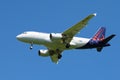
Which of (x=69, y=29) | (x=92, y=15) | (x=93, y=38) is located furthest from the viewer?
(x=93, y=38)

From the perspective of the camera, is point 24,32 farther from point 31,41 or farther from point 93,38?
point 93,38

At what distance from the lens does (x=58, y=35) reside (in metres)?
113

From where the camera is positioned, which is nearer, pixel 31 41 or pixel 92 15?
pixel 92 15

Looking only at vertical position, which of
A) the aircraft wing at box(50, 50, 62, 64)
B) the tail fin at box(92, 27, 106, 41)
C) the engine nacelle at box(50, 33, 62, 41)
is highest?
the tail fin at box(92, 27, 106, 41)

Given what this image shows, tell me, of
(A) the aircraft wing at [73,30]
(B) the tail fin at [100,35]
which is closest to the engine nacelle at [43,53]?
(A) the aircraft wing at [73,30]

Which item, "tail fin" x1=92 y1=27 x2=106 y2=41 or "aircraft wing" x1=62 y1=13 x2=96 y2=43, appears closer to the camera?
"aircraft wing" x1=62 y1=13 x2=96 y2=43

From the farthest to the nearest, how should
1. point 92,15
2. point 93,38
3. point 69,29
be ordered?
point 93,38 < point 69,29 < point 92,15

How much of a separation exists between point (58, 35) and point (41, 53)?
11771 millimetres

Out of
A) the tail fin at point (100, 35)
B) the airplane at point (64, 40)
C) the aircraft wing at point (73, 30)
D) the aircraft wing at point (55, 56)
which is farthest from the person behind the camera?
the tail fin at point (100, 35)

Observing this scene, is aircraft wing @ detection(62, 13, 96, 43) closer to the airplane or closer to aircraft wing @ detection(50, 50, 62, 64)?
the airplane

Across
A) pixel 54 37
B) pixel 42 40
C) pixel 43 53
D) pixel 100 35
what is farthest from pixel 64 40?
pixel 100 35

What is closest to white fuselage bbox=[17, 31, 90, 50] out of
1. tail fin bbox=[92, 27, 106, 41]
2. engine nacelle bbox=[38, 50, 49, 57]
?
engine nacelle bbox=[38, 50, 49, 57]

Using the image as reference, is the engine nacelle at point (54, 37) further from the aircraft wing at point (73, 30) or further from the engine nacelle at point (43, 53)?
the engine nacelle at point (43, 53)

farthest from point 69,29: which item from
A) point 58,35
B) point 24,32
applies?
point 24,32
